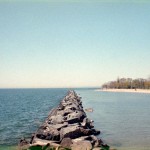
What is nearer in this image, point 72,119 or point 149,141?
point 149,141

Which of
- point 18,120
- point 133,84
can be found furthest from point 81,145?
point 133,84

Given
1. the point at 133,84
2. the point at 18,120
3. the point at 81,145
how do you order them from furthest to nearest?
1. the point at 133,84
2. the point at 18,120
3. the point at 81,145

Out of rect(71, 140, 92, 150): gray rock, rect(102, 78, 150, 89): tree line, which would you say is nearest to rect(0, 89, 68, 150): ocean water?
rect(71, 140, 92, 150): gray rock

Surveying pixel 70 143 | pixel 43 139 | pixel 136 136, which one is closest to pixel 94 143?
pixel 70 143

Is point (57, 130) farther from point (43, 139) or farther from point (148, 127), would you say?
point (148, 127)

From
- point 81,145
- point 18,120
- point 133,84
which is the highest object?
point 133,84

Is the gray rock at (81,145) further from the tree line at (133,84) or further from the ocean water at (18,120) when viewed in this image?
the tree line at (133,84)

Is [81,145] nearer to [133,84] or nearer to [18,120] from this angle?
[18,120]

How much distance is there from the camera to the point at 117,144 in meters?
13.1

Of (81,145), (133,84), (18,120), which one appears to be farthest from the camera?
(133,84)

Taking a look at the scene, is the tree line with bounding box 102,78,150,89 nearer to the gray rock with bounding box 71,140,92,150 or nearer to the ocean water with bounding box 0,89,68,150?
the ocean water with bounding box 0,89,68,150

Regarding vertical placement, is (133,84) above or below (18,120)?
above

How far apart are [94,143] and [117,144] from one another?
175 centimetres

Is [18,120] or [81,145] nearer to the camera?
[81,145]
